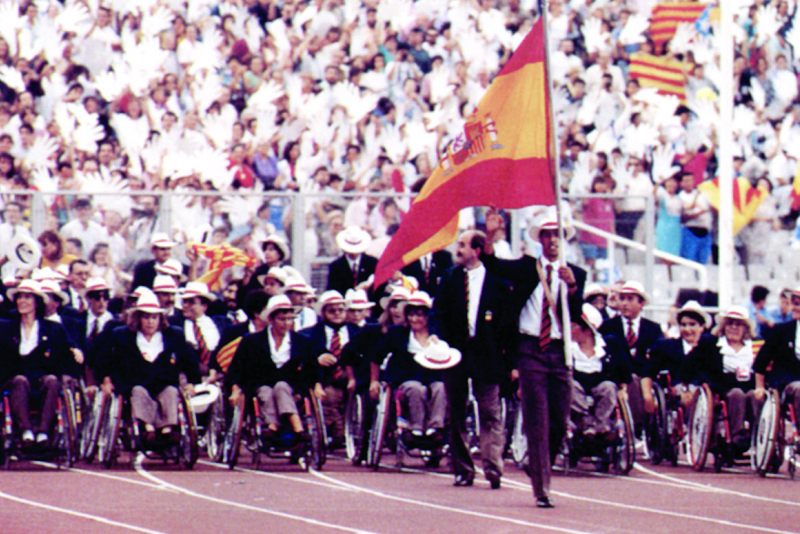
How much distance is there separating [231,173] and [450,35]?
236 inches

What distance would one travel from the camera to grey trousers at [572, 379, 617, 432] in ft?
52.1

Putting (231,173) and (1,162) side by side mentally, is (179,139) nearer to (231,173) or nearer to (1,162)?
(231,173)

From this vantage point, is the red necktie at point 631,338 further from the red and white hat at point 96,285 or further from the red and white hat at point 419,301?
the red and white hat at point 96,285

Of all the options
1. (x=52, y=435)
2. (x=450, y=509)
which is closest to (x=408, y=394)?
(x=52, y=435)

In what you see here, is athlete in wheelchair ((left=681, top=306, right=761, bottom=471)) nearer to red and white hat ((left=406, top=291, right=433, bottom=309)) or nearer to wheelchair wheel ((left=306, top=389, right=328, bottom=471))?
red and white hat ((left=406, top=291, right=433, bottom=309))

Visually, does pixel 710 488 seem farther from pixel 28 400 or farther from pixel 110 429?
pixel 28 400

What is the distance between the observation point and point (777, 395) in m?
15.6

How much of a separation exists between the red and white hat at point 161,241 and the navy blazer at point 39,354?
8.66 ft

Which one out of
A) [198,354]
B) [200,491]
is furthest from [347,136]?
[200,491]

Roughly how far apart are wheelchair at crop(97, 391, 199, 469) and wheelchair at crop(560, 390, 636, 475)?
2956 millimetres

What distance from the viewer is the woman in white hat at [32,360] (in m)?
15.7

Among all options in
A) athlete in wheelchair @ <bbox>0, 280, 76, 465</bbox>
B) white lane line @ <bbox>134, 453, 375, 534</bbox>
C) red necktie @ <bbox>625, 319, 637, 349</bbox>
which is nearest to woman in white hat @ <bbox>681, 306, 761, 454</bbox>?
red necktie @ <bbox>625, 319, 637, 349</bbox>

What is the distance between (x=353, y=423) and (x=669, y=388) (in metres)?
2.79

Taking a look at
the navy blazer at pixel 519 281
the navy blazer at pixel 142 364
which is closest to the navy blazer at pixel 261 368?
the navy blazer at pixel 142 364
